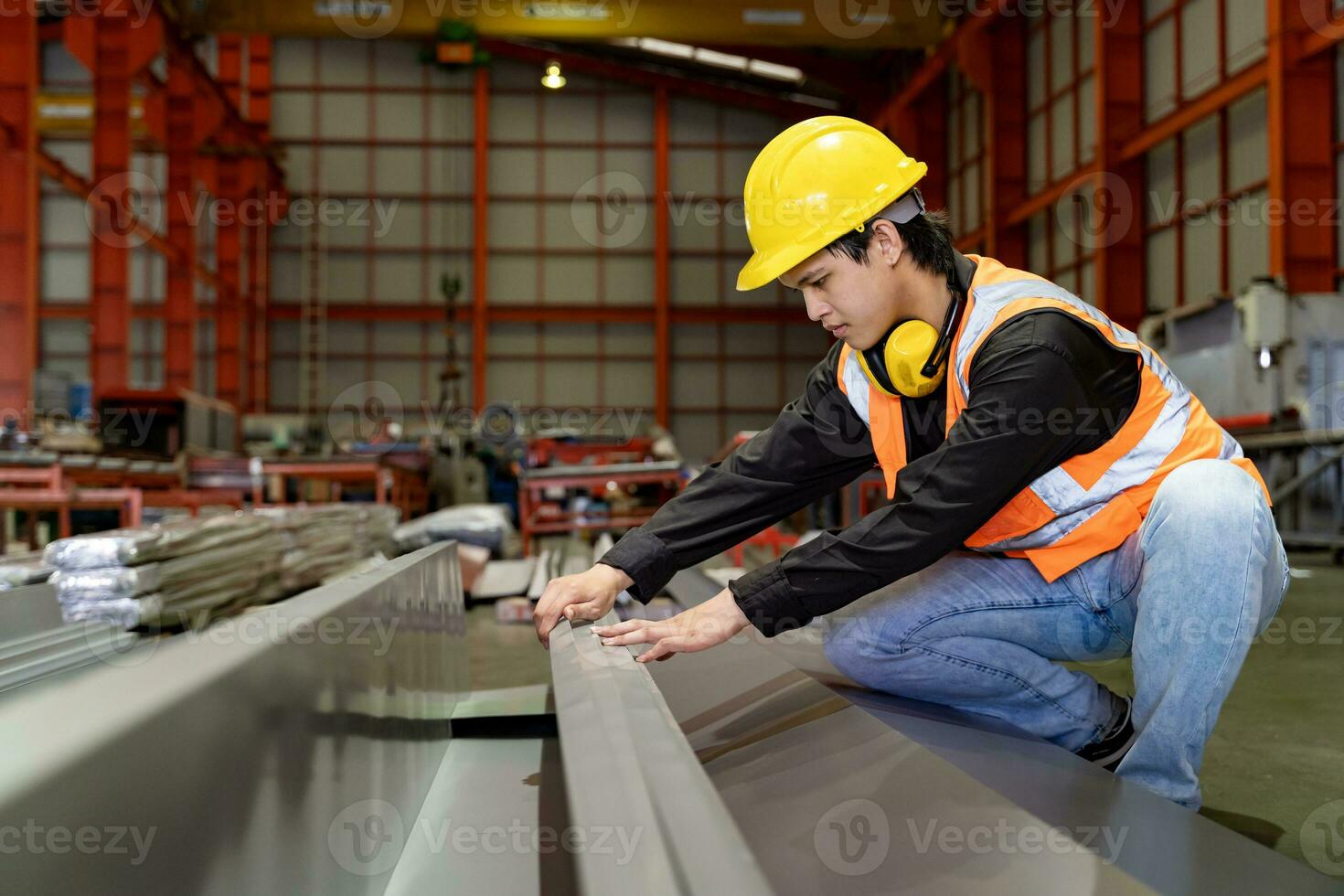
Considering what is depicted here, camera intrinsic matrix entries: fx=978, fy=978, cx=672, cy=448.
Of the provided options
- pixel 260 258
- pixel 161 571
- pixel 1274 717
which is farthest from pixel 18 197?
pixel 1274 717

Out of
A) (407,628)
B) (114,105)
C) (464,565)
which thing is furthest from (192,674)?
(114,105)

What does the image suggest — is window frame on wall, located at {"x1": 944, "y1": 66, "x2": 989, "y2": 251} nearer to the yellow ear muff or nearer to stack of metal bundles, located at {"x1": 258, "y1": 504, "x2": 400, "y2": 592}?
stack of metal bundles, located at {"x1": 258, "y1": 504, "x2": 400, "y2": 592}

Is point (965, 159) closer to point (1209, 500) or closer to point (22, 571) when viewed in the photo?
point (22, 571)

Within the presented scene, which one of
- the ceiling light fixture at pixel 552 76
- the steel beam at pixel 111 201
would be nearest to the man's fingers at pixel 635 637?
the steel beam at pixel 111 201

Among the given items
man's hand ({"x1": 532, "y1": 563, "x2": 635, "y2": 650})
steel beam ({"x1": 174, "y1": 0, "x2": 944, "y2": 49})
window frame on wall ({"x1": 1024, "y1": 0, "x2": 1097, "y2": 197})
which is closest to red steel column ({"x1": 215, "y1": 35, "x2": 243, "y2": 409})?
steel beam ({"x1": 174, "y1": 0, "x2": 944, "y2": 49})

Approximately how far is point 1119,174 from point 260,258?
1203 cm

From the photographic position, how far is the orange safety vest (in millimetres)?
1482

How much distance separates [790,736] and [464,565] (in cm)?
387

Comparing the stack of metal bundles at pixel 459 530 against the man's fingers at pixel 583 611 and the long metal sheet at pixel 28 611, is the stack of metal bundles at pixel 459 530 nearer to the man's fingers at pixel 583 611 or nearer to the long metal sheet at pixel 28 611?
the long metal sheet at pixel 28 611

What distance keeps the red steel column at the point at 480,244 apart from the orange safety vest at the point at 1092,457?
47.0 ft

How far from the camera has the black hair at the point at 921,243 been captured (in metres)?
1.49

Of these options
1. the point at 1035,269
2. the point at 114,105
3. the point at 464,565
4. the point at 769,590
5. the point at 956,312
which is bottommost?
the point at 464,565

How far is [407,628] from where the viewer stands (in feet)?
4.97

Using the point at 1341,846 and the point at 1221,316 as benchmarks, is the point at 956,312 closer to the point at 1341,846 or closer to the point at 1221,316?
the point at 1341,846
